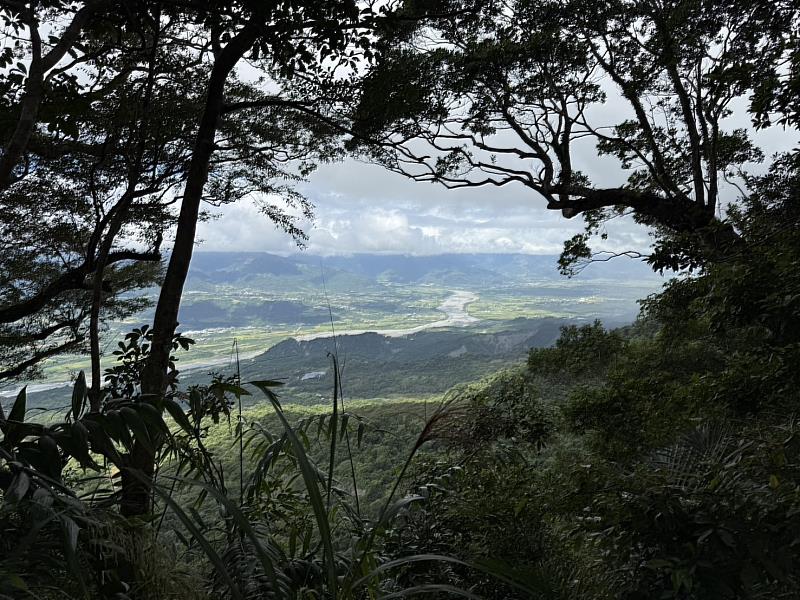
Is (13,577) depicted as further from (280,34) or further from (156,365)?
(280,34)

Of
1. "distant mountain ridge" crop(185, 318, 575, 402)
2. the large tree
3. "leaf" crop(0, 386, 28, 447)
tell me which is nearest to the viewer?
"leaf" crop(0, 386, 28, 447)

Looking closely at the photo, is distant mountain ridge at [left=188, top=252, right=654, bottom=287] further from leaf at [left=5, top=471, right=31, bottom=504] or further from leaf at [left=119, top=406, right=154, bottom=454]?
leaf at [left=5, top=471, right=31, bottom=504]

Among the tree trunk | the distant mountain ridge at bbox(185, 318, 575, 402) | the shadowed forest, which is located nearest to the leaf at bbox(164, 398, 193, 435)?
the shadowed forest

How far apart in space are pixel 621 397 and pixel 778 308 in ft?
8.22

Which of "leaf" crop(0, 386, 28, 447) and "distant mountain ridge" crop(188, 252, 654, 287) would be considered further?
"distant mountain ridge" crop(188, 252, 654, 287)

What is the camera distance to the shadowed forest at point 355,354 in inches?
41.6

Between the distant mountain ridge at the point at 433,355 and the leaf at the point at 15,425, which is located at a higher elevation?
the leaf at the point at 15,425

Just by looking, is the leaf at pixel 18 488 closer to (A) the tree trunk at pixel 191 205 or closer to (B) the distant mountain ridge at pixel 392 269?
(B) the distant mountain ridge at pixel 392 269

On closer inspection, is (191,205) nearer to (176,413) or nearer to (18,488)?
(176,413)

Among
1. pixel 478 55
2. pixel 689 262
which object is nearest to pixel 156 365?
pixel 689 262

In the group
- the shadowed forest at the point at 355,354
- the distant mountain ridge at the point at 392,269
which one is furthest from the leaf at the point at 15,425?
the distant mountain ridge at the point at 392,269

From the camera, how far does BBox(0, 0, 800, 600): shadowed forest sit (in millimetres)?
→ 1056

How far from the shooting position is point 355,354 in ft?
16.4

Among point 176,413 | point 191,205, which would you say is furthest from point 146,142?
point 176,413
